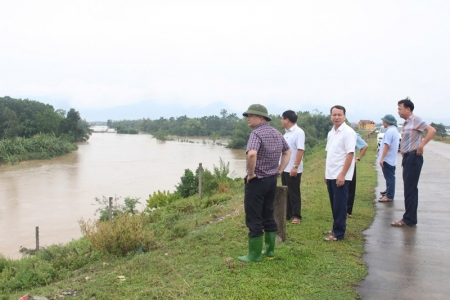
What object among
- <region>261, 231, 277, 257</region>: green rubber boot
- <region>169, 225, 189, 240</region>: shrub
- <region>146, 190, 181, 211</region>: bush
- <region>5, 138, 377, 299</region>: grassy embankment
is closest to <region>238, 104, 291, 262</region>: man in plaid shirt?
<region>261, 231, 277, 257</region>: green rubber boot

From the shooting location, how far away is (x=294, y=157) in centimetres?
527

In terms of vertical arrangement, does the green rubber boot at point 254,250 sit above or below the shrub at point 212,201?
above

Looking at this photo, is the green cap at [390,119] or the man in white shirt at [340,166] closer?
the man in white shirt at [340,166]

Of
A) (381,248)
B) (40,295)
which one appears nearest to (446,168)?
(381,248)

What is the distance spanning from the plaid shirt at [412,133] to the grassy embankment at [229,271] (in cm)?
123

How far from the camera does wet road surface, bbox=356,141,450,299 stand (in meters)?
3.38

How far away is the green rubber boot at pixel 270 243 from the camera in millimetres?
3953

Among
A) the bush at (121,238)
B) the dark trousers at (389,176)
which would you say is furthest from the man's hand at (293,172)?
the dark trousers at (389,176)

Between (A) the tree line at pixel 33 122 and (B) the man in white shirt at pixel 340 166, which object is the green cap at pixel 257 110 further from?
(A) the tree line at pixel 33 122

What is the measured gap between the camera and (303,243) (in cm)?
452

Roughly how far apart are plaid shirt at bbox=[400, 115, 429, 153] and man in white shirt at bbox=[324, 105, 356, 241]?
1.12m

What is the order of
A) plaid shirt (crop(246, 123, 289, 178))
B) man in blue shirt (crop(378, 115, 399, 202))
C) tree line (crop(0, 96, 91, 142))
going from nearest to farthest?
plaid shirt (crop(246, 123, 289, 178)) → man in blue shirt (crop(378, 115, 399, 202)) → tree line (crop(0, 96, 91, 142))

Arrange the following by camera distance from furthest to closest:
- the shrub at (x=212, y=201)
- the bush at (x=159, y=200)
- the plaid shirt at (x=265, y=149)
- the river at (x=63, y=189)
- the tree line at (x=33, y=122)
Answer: the tree line at (x=33, y=122) < the river at (x=63, y=189) < the bush at (x=159, y=200) < the shrub at (x=212, y=201) < the plaid shirt at (x=265, y=149)

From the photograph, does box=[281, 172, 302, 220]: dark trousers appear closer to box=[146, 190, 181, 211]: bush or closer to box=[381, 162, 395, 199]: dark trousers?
box=[381, 162, 395, 199]: dark trousers
